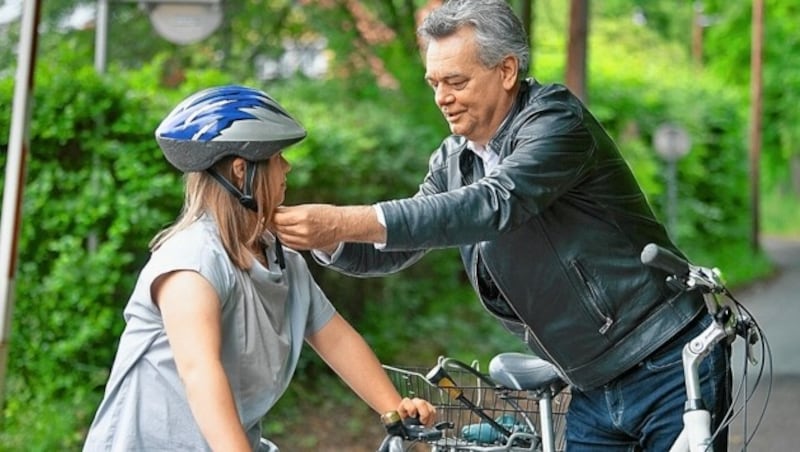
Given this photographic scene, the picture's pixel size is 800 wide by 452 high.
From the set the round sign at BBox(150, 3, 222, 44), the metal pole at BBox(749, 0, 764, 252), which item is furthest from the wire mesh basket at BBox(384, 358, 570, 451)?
the metal pole at BBox(749, 0, 764, 252)

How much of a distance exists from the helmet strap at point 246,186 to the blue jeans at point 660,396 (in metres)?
1.13

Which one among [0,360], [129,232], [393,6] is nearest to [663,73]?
[393,6]

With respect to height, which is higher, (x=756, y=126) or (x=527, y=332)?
(x=756, y=126)

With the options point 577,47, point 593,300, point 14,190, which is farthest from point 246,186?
point 577,47

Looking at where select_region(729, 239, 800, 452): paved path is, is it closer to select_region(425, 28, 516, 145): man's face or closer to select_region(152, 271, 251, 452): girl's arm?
select_region(425, 28, 516, 145): man's face

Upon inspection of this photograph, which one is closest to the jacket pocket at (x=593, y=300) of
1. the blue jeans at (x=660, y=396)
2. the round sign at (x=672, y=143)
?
the blue jeans at (x=660, y=396)

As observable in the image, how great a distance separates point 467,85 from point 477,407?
0.90m

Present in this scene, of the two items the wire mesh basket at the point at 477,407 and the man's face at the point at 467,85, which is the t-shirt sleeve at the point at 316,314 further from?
the man's face at the point at 467,85

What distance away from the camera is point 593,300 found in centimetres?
345

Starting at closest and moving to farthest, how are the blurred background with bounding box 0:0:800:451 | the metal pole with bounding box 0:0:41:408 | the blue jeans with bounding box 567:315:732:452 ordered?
the blue jeans with bounding box 567:315:732:452
the metal pole with bounding box 0:0:41:408
the blurred background with bounding box 0:0:800:451

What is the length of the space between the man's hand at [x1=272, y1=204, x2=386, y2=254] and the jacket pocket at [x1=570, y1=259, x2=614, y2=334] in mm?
654

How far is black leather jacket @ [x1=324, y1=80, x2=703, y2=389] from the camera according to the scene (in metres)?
3.27

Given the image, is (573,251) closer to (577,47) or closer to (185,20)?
(577,47)

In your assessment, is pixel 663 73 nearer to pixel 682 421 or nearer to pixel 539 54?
pixel 539 54
